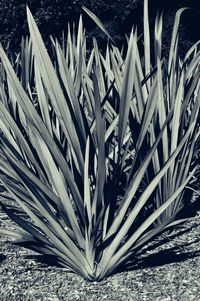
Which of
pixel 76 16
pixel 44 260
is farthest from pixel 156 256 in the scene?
pixel 76 16

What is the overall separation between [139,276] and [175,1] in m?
5.04

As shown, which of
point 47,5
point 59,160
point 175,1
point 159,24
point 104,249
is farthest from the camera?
point 175,1

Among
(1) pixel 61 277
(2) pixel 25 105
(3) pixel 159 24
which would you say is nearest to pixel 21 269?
(1) pixel 61 277

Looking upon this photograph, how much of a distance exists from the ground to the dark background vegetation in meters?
4.01

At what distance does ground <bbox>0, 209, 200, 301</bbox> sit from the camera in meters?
1.84

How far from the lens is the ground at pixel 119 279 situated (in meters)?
1.84

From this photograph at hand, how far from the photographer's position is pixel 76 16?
20.5 ft

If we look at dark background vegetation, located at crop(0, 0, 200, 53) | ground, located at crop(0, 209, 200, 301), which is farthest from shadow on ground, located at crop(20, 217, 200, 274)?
dark background vegetation, located at crop(0, 0, 200, 53)

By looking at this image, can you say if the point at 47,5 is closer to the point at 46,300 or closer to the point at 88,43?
the point at 88,43

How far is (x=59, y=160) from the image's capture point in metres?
1.79

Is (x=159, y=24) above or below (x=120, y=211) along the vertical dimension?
above

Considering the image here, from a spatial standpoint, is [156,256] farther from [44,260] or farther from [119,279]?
[44,260]

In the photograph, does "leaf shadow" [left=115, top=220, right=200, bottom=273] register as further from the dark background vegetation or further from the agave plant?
the dark background vegetation

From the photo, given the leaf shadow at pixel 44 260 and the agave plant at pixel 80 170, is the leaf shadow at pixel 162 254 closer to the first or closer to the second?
the agave plant at pixel 80 170
